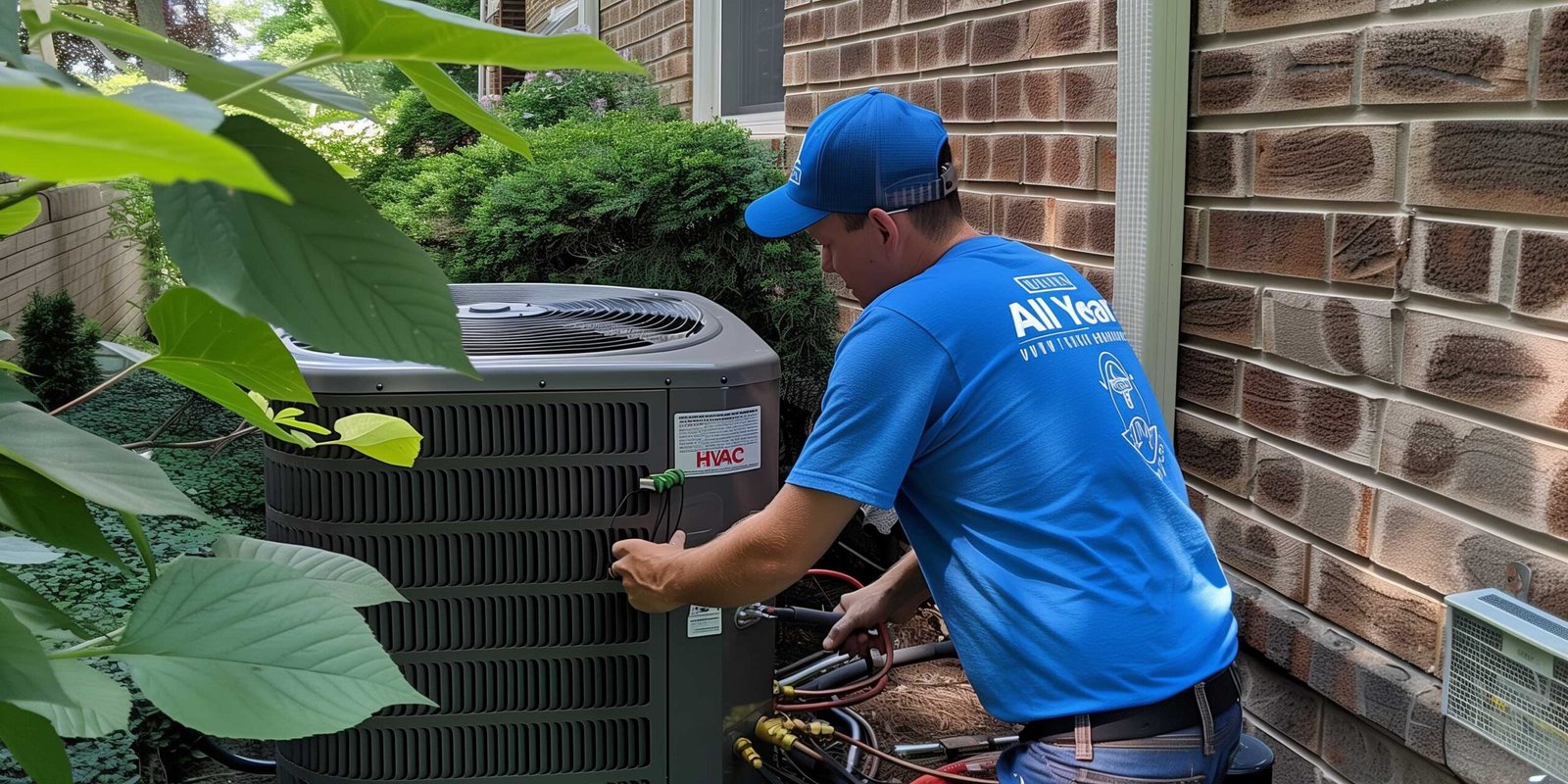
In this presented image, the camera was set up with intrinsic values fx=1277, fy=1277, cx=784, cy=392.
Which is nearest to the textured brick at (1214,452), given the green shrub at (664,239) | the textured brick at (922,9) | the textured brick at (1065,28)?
the textured brick at (1065,28)

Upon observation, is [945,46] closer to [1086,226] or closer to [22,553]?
[1086,226]

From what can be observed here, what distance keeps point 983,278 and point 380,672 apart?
5.60 ft

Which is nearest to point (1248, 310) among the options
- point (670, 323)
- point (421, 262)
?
point (670, 323)

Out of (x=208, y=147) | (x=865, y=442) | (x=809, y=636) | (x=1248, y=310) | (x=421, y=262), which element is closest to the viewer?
(x=208, y=147)

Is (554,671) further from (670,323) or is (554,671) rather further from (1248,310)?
(1248,310)

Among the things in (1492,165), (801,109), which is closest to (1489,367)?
(1492,165)

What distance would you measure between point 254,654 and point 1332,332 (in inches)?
82.1

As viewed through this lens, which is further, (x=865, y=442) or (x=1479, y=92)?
(x=865, y=442)

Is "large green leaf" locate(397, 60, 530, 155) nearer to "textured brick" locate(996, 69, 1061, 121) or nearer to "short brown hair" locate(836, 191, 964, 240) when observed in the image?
"short brown hair" locate(836, 191, 964, 240)

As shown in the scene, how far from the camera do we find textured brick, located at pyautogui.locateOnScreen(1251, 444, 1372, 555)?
2.19 meters

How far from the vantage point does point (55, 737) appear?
0.50 meters

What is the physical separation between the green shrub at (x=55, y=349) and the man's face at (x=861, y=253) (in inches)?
195

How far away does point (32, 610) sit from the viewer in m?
0.56

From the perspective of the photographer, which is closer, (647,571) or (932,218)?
(647,571)
